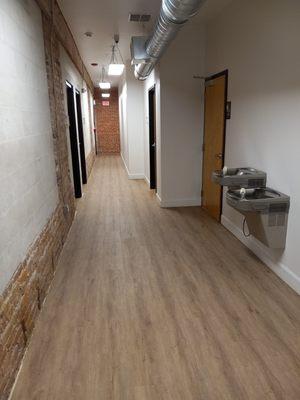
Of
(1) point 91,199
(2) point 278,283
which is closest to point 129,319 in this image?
(2) point 278,283

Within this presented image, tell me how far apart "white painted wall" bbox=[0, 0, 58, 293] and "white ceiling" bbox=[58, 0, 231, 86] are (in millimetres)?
1039

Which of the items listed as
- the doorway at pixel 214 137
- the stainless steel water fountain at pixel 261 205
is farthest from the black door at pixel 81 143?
the stainless steel water fountain at pixel 261 205

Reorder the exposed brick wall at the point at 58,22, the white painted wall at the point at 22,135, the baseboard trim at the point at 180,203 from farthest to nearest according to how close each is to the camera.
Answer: the baseboard trim at the point at 180,203, the exposed brick wall at the point at 58,22, the white painted wall at the point at 22,135

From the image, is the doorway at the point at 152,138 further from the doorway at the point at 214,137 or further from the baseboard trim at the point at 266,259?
the baseboard trim at the point at 266,259

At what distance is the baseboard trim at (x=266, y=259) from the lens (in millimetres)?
2664

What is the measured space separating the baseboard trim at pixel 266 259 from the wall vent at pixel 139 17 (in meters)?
3.06

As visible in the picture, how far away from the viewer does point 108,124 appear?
12844 millimetres

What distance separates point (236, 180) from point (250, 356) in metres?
1.73

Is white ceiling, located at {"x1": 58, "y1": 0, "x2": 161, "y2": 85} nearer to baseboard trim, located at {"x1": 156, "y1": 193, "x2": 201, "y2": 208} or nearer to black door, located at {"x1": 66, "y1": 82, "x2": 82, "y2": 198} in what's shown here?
A: black door, located at {"x1": 66, "y1": 82, "x2": 82, "y2": 198}

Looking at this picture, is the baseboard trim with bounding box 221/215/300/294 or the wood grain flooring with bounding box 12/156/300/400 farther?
the baseboard trim with bounding box 221/215/300/294

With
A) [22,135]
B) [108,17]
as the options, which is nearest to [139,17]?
[108,17]

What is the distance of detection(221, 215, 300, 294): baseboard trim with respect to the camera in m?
2.66

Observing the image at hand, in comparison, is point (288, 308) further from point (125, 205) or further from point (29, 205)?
point (125, 205)

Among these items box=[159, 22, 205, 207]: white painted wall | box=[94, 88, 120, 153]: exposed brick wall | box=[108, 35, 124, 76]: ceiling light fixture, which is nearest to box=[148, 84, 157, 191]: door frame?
box=[108, 35, 124, 76]: ceiling light fixture
